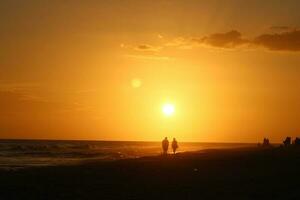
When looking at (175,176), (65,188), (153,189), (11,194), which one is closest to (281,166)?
(175,176)

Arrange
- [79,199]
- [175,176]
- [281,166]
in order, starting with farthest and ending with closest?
[281,166] → [175,176] → [79,199]

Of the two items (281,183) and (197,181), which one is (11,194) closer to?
(197,181)

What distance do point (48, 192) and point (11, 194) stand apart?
1.48 metres

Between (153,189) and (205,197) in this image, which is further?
(153,189)

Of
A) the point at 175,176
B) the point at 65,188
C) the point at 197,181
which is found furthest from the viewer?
the point at 175,176

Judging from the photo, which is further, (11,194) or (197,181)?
(197,181)

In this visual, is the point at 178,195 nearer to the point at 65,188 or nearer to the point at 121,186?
the point at 121,186

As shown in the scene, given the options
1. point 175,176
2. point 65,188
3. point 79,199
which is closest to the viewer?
point 79,199

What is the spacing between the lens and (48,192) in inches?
817

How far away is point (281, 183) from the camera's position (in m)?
22.6

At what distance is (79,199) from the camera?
18578 millimetres

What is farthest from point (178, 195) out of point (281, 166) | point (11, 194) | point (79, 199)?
point (281, 166)

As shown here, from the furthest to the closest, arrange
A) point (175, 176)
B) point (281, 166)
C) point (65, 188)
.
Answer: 1. point (281, 166)
2. point (175, 176)
3. point (65, 188)

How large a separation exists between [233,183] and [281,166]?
949cm
